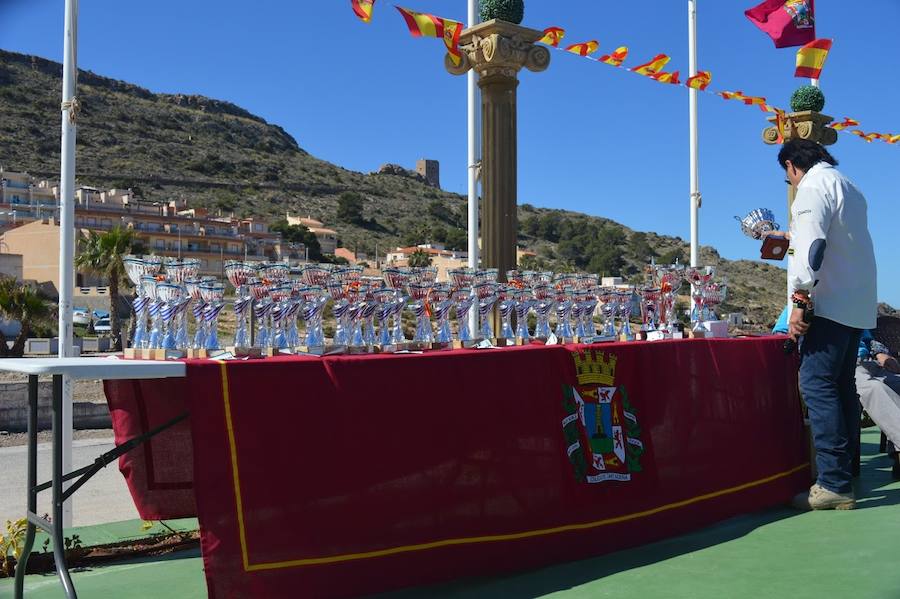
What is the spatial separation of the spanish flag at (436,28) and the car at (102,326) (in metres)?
35.0

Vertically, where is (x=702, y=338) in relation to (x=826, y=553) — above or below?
above

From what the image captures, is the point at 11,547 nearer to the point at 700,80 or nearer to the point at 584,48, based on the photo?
the point at 584,48

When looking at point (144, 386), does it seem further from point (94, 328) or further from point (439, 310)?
point (94, 328)

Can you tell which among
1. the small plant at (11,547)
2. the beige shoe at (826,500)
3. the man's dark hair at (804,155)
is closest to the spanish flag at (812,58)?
the man's dark hair at (804,155)

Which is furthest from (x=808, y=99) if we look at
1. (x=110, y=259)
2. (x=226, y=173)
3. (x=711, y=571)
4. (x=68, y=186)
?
(x=226, y=173)

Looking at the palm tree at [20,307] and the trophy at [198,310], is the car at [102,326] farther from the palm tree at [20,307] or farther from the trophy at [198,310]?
the trophy at [198,310]

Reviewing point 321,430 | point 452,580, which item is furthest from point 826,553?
point 321,430

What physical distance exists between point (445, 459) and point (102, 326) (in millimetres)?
40850

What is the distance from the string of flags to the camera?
5.64m

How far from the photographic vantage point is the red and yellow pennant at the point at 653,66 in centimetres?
727

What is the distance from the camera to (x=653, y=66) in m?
7.34

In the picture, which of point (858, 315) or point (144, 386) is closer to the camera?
point (144, 386)

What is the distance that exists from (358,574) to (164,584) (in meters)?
1.15

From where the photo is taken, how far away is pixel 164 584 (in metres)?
3.51
